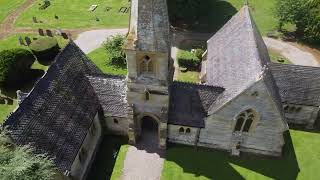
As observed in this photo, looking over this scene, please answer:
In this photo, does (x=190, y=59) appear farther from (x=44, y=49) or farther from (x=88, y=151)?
(x=44, y=49)

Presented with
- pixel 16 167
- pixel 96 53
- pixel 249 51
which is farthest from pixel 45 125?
pixel 96 53

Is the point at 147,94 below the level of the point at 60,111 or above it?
above

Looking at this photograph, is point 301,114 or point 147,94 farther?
point 301,114

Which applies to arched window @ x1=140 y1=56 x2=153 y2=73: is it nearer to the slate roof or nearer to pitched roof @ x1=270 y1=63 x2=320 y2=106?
the slate roof

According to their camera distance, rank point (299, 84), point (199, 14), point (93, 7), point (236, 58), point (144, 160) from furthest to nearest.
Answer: point (93, 7) → point (199, 14) → point (299, 84) → point (144, 160) → point (236, 58)

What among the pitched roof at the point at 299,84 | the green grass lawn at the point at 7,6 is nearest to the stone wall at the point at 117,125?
the pitched roof at the point at 299,84

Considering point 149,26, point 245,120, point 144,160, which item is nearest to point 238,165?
point 245,120

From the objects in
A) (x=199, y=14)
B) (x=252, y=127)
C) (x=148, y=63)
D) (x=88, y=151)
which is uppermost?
(x=148, y=63)
